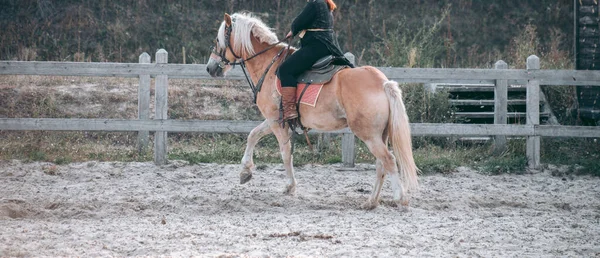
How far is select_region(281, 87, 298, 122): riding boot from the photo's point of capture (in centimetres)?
798

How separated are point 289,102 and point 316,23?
0.95m

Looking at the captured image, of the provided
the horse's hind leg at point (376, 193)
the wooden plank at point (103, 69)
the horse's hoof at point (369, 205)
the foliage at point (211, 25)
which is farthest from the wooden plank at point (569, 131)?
the foliage at point (211, 25)

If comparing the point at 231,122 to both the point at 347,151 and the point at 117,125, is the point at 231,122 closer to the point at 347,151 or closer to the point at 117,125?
the point at 117,125

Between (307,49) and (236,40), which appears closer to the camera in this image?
(307,49)

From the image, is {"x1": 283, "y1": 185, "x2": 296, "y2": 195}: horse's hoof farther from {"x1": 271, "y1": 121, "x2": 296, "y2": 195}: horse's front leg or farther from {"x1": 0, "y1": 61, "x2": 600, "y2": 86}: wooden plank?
{"x1": 0, "y1": 61, "x2": 600, "y2": 86}: wooden plank

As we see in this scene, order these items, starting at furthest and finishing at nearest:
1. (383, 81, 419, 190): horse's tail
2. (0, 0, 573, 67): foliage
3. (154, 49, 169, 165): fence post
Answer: (0, 0, 573, 67): foliage < (154, 49, 169, 165): fence post < (383, 81, 419, 190): horse's tail

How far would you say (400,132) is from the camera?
24.0 ft

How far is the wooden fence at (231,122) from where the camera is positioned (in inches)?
405

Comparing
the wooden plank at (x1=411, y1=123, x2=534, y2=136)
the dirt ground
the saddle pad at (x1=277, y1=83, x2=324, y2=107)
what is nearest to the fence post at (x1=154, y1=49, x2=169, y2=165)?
the dirt ground

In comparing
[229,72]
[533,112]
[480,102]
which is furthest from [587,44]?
[229,72]

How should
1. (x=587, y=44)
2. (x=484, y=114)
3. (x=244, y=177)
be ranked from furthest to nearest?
(x=587, y=44) → (x=484, y=114) → (x=244, y=177)

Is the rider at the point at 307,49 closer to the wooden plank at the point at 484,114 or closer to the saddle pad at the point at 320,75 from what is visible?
the saddle pad at the point at 320,75

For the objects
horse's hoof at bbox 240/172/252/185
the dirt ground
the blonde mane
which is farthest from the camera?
the blonde mane

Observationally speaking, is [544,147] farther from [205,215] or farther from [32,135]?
[32,135]
